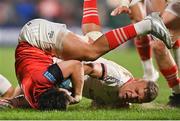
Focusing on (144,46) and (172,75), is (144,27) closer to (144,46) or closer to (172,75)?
(172,75)

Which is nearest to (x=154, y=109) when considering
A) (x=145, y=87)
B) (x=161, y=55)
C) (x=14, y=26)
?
(x=145, y=87)

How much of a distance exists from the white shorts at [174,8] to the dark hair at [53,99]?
1856 mm

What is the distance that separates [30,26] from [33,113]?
1300 mm

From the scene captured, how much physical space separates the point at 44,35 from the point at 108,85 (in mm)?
923

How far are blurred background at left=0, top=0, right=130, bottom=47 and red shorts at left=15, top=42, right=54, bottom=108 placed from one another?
15837 millimetres

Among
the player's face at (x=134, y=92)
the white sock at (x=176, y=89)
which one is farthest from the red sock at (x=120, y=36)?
the white sock at (x=176, y=89)

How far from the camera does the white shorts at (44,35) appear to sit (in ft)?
28.1

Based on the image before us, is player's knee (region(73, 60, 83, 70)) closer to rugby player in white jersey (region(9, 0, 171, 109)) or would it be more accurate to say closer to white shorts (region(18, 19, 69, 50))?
rugby player in white jersey (region(9, 0, 171, 109))

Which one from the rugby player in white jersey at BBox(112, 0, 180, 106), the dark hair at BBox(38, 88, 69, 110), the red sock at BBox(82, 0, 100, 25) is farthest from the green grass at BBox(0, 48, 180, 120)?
the red sock at BBox(82, 0, 100, 25)

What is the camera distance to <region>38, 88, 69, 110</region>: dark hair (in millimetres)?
8031

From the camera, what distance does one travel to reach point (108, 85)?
338 inches

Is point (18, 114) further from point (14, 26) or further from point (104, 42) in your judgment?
point (14, 26)

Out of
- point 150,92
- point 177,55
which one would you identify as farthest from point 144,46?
point 150,92

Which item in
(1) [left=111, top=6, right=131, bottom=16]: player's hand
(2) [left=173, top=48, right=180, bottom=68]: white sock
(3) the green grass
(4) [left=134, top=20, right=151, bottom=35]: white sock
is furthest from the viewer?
(2) [left=173, top=48, right=180, bottom=68]: white sock
